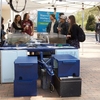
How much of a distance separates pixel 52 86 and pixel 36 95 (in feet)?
1.26

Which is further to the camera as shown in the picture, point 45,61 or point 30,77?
point 45,61

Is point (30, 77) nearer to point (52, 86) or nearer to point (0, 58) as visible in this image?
point (52, 86)

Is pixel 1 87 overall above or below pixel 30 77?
below

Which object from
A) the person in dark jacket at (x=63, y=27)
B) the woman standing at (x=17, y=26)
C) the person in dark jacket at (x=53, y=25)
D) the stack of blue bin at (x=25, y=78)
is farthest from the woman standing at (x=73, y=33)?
the stack of blue bin at (x=25, y=78)

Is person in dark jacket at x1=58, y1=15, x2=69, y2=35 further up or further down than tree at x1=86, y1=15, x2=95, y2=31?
further down

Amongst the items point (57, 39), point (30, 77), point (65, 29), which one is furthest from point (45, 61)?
point (65, 29)

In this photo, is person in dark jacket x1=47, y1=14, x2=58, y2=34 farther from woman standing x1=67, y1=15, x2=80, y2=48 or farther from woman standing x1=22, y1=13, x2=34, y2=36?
woman standing x1=67, y1=15, x2=80, y2=48

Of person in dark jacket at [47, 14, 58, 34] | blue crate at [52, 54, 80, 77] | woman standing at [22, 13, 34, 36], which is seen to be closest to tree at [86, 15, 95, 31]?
woman standing at [22, 13, 34, 36]

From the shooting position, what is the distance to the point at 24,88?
170 inches

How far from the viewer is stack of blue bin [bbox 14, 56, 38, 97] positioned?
168 inches

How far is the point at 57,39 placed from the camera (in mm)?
6367

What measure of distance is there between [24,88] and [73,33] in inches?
101

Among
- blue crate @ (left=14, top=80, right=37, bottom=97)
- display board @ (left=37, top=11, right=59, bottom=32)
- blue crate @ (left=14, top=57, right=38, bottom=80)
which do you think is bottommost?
blue crate @ (left=14, top=80, right=37, bottom=97)

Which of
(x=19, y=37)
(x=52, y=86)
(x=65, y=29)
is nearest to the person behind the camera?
(x=52, y=86)
